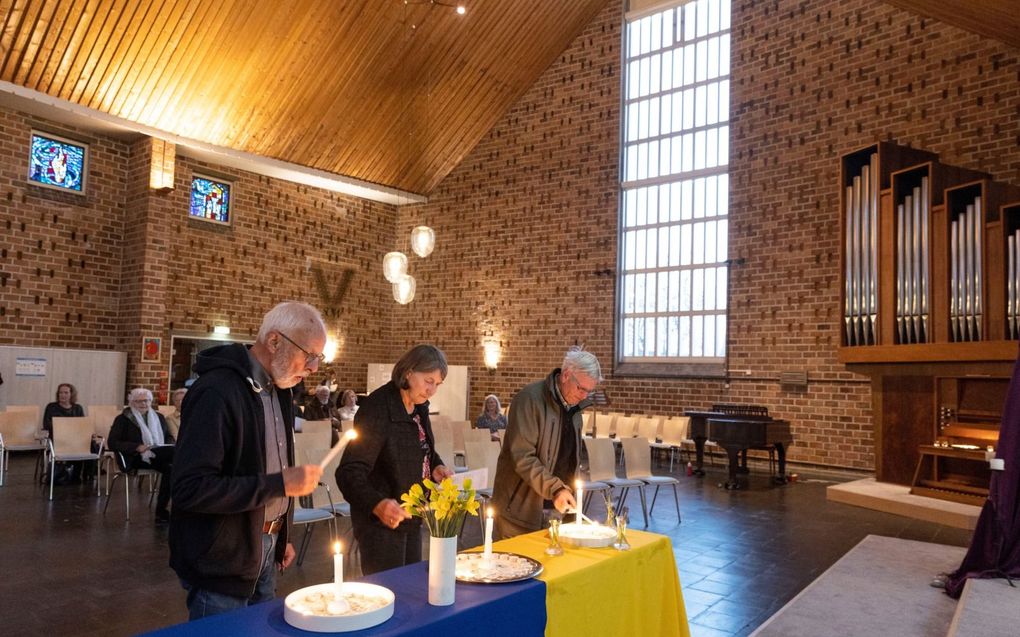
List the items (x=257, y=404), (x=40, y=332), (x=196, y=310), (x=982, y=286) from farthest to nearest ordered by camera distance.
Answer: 1. (x=196, y=310)
2. (x=40, y=332)
3. (x=982, y=286)
4. (x=257, y=404)

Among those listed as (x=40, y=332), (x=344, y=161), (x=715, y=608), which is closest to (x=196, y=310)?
(x=40, y=332)

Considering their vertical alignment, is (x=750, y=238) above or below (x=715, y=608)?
above

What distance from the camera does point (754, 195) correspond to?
11.9m

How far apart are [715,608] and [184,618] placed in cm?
308

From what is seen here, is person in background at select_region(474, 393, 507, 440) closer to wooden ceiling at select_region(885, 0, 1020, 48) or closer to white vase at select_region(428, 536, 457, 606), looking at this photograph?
wooden ceiling at select_region(885, 0, 1020, 48)

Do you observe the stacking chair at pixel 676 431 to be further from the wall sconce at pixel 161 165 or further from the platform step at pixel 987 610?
the wall sconce at pixel 161 165

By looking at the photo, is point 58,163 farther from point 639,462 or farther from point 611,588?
point 611,588

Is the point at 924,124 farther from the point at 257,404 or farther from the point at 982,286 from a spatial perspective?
the point at 257,404

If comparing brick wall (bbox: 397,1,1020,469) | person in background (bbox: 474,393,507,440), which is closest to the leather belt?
person in background (bbox: 474,393,507,440)

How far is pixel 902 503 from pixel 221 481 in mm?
7757

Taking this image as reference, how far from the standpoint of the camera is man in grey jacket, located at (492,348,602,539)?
3.16 meters

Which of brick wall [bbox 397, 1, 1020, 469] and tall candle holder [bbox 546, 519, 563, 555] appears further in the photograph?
brick wall [bbox 397, 1, 1020, 469]

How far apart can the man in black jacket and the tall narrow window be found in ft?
35.7

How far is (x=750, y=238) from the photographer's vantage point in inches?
469
